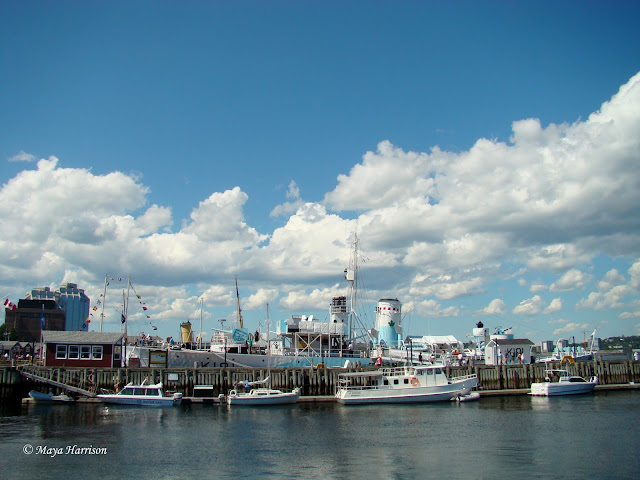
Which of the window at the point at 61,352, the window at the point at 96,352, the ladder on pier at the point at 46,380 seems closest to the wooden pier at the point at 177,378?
the ladder on pier at the point at 46,380

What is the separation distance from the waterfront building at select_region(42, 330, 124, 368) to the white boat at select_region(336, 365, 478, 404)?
85.1ft

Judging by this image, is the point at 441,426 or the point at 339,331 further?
the point at 339,331

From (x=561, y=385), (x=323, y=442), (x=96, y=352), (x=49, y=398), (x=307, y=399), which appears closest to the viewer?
(x=323, y=442)

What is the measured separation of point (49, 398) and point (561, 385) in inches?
2137

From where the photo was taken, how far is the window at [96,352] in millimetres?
58938

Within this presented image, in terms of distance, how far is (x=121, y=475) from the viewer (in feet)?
86.3

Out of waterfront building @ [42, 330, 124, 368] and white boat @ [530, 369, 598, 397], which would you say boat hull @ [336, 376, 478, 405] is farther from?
waterfront building @ [42, 330, 124, 368]

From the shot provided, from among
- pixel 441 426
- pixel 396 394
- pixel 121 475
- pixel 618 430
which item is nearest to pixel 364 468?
pixel 121 475

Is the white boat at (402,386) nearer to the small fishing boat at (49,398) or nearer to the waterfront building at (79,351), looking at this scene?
the waterfront building at (79,351)

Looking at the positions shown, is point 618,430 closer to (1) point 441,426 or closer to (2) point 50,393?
(1) point 441,426

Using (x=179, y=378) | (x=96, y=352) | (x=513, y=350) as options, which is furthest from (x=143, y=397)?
(x=513, y=350)

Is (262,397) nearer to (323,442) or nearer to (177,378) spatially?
(177,378)

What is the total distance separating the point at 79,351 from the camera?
58.9 m

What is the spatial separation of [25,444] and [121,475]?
33.7 ft
